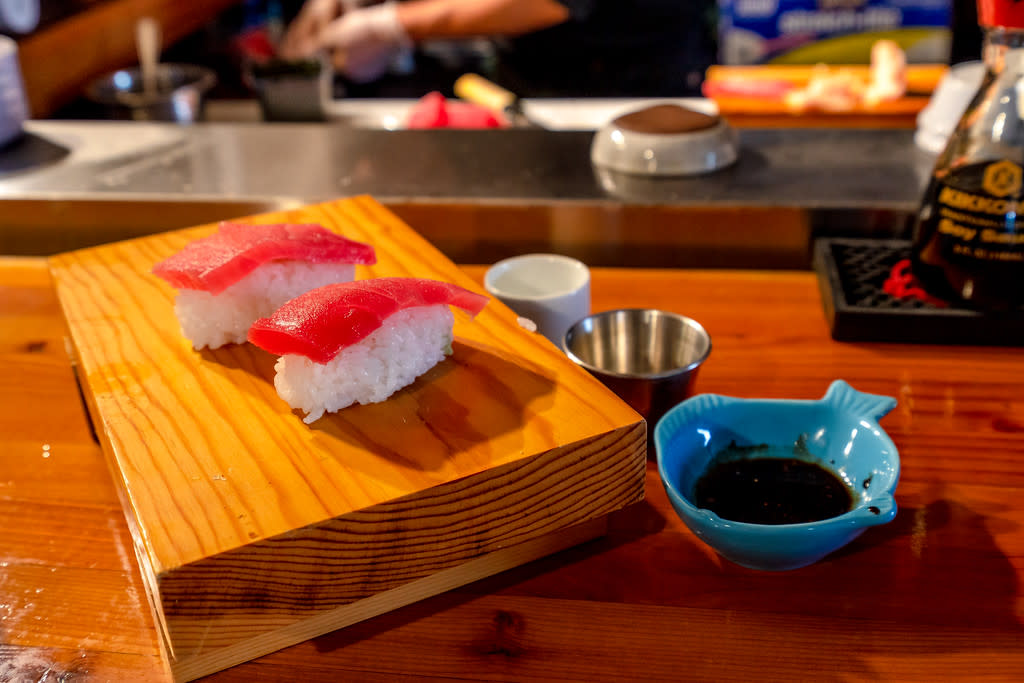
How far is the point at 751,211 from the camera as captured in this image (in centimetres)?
174

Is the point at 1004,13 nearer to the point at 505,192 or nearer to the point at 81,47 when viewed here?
the point at 505,192

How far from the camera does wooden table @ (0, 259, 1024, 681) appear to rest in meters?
0.91

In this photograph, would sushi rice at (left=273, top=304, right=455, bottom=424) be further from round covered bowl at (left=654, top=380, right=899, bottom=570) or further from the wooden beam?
the wooden beam

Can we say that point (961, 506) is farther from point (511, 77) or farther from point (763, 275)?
point (511, 77)

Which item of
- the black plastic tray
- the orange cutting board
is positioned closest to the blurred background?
the orange cutting board

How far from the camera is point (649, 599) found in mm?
992

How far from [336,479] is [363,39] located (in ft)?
11.9

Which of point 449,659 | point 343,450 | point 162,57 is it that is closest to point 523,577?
point 449,659

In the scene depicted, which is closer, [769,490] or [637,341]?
[769,490]

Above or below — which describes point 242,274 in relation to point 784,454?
above

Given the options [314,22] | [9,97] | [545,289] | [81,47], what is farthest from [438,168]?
[314,22]

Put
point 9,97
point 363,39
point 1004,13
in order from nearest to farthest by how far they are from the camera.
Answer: point 1004,13, point 9,97, point 363,39

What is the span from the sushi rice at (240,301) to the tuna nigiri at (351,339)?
0.13 m

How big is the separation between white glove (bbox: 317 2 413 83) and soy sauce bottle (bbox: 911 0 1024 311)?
10.4 ft
